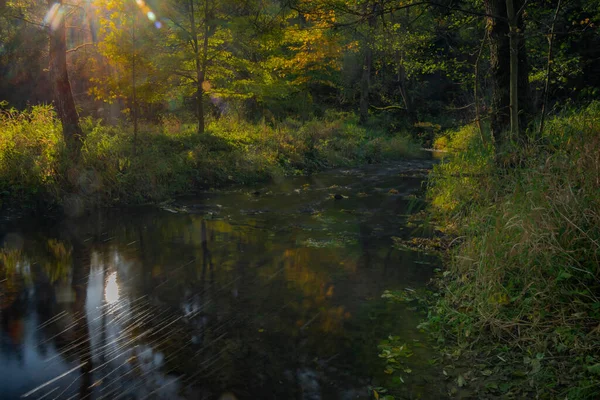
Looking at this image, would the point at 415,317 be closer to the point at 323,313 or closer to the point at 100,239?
the point at 323,313

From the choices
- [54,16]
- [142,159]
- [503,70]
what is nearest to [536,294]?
[503,70]

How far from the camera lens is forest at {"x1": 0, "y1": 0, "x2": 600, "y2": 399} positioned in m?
3.87

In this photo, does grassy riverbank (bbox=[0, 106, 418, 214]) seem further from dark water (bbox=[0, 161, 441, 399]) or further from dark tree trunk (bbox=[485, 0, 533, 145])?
dark tree trunk (bbox=[485, 0, 533, 145])

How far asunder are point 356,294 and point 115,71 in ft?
40.5

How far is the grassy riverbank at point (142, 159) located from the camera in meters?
10.1

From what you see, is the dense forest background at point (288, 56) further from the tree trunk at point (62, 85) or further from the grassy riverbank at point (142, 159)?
the grassy riverbank at point (142, 159)

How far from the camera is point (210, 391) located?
11.7ft

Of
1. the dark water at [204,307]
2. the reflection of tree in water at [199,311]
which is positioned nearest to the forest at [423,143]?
the dark water at [204,307]

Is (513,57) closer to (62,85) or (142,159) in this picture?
(142,159)

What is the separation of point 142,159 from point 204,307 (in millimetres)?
7692

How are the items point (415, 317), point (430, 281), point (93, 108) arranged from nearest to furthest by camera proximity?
point (415, 317), point (430, 281), point (93, 108)

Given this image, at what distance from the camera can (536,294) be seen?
12.6 ft

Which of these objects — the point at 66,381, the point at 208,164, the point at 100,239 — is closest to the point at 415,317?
the point at 66,381

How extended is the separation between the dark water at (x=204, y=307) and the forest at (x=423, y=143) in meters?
0.44
